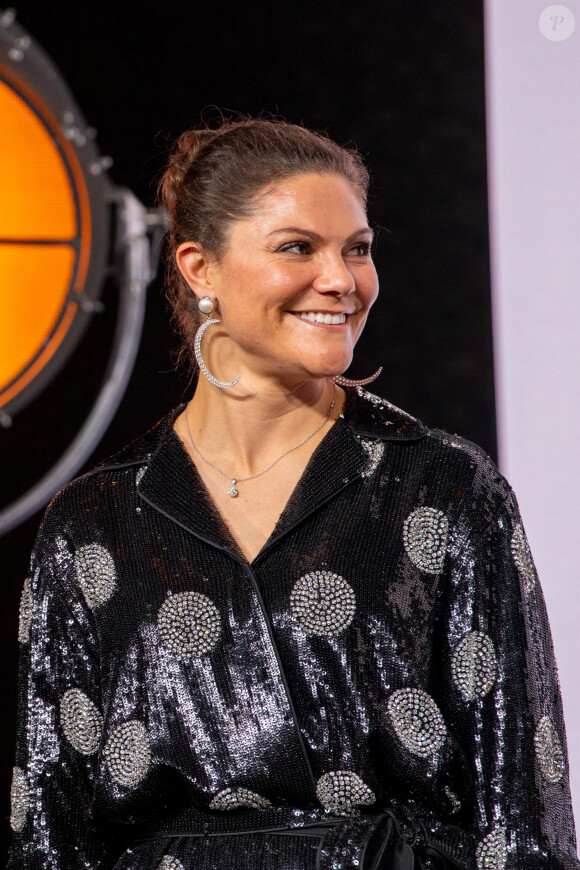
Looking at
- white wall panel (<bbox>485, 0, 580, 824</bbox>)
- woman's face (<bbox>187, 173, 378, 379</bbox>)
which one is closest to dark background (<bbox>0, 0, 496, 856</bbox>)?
white wall panel (<bbox>485, 0, 580, 824</bbox>)

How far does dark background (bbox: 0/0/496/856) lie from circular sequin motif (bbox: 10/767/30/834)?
382 mm

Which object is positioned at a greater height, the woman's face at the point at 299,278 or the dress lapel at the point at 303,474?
the woman's face at the point at 299,278

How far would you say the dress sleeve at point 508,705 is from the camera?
130 centimetres

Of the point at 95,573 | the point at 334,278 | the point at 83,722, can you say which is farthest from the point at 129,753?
the point at 334,278

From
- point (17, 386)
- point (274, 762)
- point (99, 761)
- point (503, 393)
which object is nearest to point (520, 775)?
point (274, 762)

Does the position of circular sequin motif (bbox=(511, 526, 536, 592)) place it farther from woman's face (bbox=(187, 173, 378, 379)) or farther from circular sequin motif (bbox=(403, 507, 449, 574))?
woman's face (bbox=(187, 173, 378, 379))

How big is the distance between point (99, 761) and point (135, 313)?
0.75 metres

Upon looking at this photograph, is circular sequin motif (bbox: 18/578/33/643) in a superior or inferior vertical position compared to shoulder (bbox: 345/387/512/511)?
inferior

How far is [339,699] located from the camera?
4.42ft

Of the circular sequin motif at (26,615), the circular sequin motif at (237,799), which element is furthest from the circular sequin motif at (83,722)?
the circular sequin motif at (237,799)

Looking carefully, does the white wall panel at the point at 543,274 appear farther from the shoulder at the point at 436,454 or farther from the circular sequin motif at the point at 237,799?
the circular sequin motif at the point at 237,799

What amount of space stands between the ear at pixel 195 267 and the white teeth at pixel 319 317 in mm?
160

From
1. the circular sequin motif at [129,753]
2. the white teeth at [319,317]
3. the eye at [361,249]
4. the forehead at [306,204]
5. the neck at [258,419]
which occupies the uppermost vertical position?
the forehead at [306,204]

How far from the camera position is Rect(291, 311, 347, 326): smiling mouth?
1414mm
